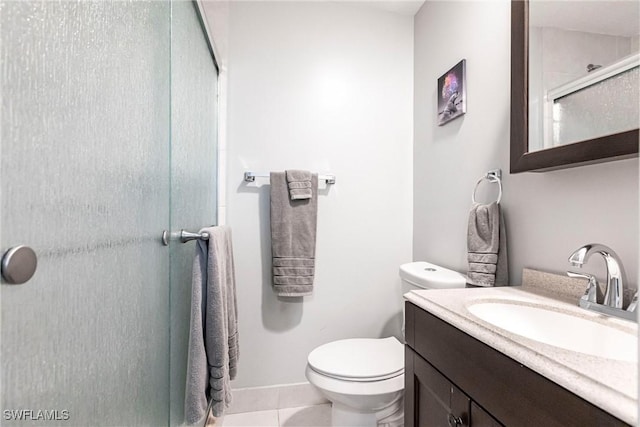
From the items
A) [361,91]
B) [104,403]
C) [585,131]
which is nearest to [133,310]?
[104,403]

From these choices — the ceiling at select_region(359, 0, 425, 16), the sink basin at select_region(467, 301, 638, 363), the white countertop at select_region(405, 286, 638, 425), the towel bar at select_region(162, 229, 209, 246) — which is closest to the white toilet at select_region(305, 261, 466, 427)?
the sink basin at select_region(467, 301, 638, 363)

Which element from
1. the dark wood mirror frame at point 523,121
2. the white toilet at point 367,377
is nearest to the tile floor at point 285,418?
the white toilet at point 367,377

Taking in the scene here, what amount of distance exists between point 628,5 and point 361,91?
3.80 ft

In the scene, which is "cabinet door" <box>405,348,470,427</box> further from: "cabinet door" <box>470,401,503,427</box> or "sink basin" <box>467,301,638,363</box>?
"sink basin" <box>467,301,638,363</box>

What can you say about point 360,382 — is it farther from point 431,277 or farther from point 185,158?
point 185,158

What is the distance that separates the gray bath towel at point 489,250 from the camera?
1.07 m

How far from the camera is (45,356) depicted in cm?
42

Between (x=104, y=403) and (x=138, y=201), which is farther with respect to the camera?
(x=138, y=201)

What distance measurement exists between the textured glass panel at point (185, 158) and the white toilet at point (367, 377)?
53cm

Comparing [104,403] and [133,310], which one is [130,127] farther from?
[104,403]

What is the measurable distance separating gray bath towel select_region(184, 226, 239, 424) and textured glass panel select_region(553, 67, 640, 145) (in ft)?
3.68

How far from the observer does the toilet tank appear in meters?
1.18

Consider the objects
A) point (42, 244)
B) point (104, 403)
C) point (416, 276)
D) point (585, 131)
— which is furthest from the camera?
point (416, 276)

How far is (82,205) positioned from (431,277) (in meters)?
1.16
